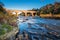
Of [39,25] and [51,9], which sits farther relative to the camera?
[39,25]

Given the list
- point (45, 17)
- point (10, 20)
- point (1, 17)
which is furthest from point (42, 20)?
point (1, 17)

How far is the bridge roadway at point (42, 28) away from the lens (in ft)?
14.1

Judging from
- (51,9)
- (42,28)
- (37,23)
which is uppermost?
(51,9)

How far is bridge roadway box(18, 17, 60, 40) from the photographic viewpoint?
169 inches

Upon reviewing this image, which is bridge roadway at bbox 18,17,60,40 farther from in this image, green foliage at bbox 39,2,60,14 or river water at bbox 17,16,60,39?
green foliage at bbox 39,2,60,14

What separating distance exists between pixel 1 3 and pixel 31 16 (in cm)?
134

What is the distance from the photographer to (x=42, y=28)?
5059mm

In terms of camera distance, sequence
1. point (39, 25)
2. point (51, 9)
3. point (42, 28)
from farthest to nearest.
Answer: point (39, 25), point (42, 28), point (51, 9)

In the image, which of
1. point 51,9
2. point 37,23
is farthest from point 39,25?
point 51,9

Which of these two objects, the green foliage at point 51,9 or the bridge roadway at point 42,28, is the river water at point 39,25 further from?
the green foliage at point 51,9

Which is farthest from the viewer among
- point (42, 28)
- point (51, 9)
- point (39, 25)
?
point (39, 25)

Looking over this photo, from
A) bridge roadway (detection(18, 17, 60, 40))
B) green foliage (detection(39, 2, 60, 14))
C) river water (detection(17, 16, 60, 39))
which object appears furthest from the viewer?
river water (detection(17, 16, 60, 39))

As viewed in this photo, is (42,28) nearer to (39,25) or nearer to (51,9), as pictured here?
(39,25)

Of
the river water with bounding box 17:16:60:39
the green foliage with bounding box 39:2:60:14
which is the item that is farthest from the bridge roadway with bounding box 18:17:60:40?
the green foliage with bounding box 39:2:60:14
